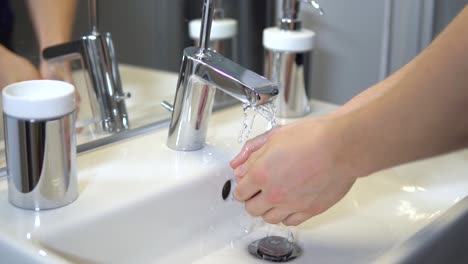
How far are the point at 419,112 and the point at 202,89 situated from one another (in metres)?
0.25

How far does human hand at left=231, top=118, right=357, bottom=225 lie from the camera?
0.50 metres

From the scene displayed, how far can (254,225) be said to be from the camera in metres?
0.70

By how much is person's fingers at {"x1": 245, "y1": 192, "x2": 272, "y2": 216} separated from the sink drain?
0.08 meters

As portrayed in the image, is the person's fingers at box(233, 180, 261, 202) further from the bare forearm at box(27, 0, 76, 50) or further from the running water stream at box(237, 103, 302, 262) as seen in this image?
the bare forearm at box(27, 0, 76, 50)

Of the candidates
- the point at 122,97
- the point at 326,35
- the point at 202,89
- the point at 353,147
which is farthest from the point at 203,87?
the point at 326,35

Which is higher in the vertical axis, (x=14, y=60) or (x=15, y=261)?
(x=14, y=60)

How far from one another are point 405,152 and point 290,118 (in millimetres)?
349

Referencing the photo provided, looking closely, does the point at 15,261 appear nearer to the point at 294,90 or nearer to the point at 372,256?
the point at 372,256

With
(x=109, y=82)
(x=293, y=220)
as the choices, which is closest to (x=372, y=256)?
(x=293, y=220)

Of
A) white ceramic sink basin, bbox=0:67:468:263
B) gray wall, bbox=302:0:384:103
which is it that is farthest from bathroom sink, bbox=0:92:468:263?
gray wall, bbox=302:0:384:103

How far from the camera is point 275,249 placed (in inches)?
25.5

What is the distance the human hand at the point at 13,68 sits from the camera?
2.05 ft

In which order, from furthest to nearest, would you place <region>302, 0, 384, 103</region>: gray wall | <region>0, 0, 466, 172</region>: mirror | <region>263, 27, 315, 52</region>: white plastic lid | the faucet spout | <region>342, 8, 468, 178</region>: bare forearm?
<region>302, 0, 384, 103</region>: gray wall < <region>263, 27, 315, 52</region>: white plastic lid < <region>0, 0, 466, 172</region>: mirror < the faucet spout < <region>342, 8, 468, 178</region>: bare forearm

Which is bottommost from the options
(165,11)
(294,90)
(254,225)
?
(254,225)
